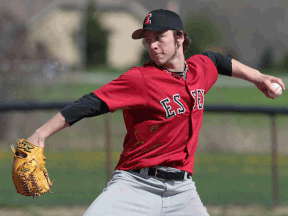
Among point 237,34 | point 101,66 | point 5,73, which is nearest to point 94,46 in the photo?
point 101,66

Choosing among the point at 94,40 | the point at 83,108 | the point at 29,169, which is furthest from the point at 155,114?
the point at 94,40

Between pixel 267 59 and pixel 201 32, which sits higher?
pixel 201 32

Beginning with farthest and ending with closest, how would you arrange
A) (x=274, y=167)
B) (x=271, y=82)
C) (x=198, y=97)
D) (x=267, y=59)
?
(x=267, y=59) < (x=274, y=167) < (x=271, y=82) < (x=198, y=97)

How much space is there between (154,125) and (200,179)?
3573mm

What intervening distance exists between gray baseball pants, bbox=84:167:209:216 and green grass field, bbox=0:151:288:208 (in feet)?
7.55

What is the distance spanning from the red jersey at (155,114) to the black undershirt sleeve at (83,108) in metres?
0.04

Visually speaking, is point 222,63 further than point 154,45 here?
Yes

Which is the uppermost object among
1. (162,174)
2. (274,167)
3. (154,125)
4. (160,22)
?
(160,22)

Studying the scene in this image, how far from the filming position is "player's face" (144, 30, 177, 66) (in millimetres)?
2576

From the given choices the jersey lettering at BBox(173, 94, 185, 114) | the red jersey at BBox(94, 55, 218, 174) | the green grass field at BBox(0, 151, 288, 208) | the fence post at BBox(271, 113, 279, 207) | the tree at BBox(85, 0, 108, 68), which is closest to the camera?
the red jersey at BBox(94, 55, 218, 174)

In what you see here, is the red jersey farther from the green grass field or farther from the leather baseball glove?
the green grass field

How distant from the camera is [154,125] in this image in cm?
A: 251

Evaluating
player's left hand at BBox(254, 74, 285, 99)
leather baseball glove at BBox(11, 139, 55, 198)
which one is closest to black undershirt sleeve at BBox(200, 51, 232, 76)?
player's left hand at BBox(254, 74, 285, 99)

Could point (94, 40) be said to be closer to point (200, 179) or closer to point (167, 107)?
point (200, 179)
